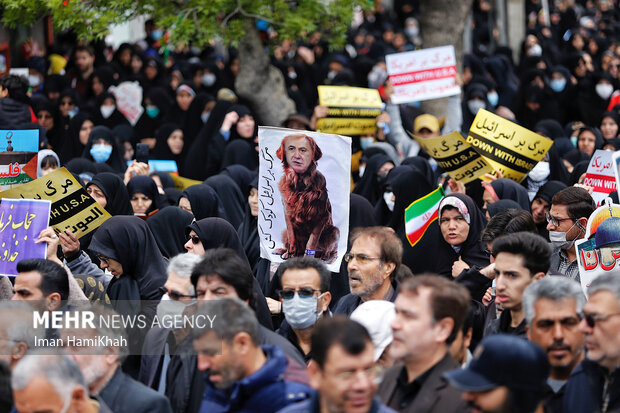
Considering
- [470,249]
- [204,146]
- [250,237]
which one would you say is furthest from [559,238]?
[204,146]

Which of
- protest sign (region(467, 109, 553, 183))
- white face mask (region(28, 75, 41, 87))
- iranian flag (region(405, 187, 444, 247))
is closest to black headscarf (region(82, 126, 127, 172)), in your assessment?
white face mask (region(28, 75, 41, 87))

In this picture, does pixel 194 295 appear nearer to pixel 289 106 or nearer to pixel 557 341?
pixel 557 341

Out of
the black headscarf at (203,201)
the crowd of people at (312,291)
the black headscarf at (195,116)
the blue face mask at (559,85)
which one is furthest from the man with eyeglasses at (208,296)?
the blue face mask at (559,85)

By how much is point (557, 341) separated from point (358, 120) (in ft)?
22.8

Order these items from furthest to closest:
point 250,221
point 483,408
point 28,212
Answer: point 250,221
point 28,212
point 483,408

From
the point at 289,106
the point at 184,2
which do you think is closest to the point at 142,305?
the point at 184,2

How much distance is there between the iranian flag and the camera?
24.6ft

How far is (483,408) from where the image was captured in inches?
143

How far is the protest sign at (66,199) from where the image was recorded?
23.0 feet

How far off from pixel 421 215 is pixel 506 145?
1.56 m

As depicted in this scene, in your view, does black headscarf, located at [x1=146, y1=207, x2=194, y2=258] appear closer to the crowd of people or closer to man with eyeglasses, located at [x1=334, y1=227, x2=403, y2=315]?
the crowd of people

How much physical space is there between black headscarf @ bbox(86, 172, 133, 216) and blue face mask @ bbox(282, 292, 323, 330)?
9.77 feet

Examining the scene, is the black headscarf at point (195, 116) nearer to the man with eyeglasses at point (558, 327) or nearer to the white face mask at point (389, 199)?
the white face mask at point (389, 199)

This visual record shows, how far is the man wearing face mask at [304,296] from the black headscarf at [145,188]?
10.6 feet
